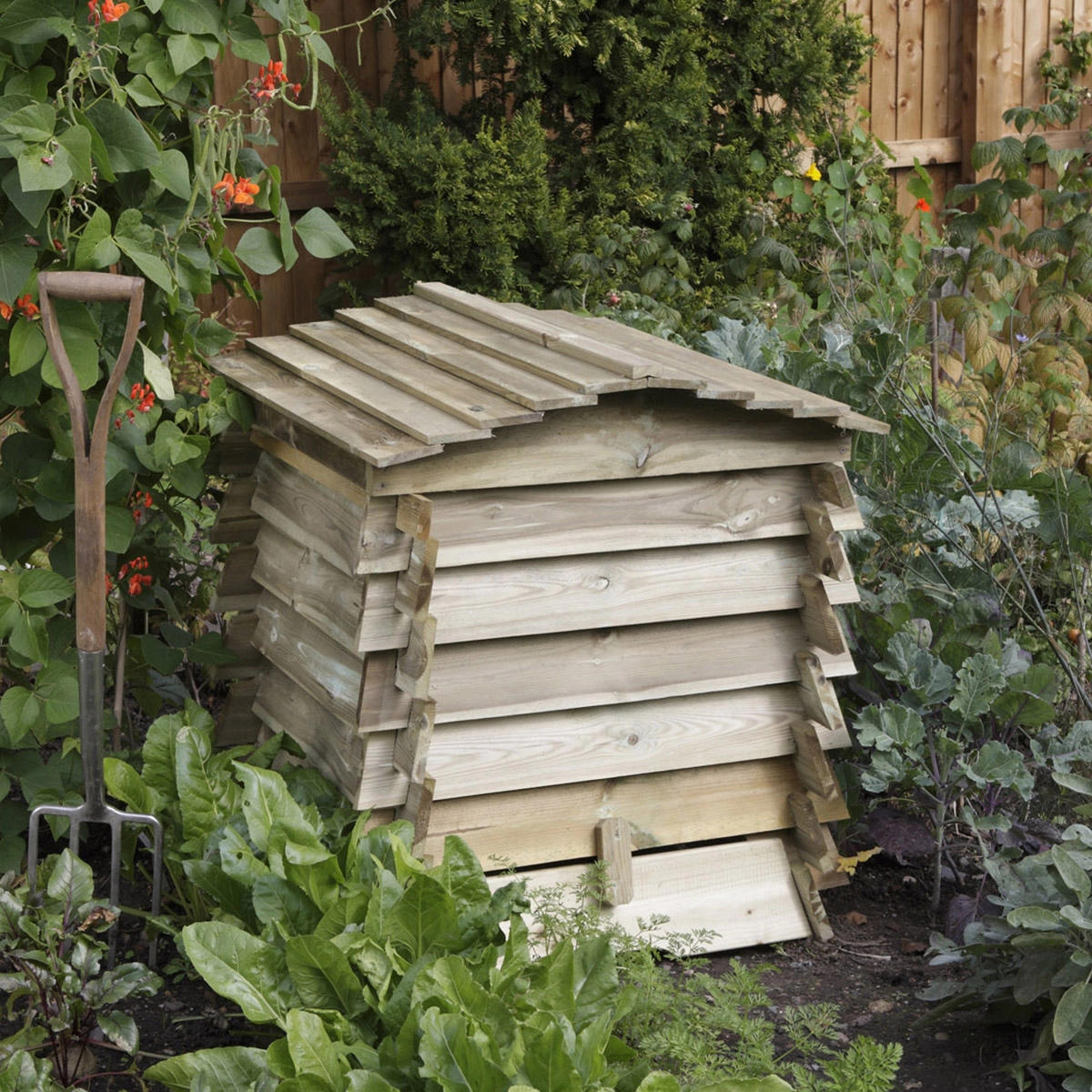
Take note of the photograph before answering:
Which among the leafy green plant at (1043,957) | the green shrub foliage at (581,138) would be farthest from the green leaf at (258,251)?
the green shrub foliage at (581,138)

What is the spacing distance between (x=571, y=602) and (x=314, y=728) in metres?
0.59

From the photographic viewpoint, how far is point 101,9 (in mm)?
2123

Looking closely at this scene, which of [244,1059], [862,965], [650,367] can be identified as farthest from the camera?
[862,965]

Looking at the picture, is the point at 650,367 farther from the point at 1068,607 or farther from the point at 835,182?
the point at 835,182

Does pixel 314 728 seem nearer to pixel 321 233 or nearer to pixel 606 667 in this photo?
pixel 606 667

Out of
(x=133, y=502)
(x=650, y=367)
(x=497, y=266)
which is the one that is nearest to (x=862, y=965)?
(x=650, y=367)

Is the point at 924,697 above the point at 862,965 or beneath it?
above

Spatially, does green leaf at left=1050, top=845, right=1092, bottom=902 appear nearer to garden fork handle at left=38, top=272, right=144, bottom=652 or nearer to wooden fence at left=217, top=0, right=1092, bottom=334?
garden fork handle at left=38, top=272, right=144, bottom=652

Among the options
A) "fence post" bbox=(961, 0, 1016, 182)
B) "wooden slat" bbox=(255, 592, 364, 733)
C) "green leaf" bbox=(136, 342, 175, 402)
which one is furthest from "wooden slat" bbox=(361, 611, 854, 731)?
"fence post" bbox=(961, 0, 1016, 182)

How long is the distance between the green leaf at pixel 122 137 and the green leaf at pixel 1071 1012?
1.94 meters

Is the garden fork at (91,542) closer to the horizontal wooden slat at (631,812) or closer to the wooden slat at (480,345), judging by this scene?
the horizontal wooden slat at (631,812)

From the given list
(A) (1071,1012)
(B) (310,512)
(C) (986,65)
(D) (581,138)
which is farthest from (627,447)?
(C) (986,65)

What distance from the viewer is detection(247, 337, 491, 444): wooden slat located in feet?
7.25

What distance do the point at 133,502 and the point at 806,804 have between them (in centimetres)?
151
